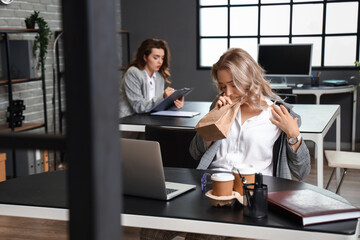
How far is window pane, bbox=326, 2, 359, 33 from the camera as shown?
601 cm

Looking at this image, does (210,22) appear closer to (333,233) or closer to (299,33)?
(299,33)

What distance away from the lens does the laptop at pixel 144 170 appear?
1774 mm

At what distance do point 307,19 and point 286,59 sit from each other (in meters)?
0.62

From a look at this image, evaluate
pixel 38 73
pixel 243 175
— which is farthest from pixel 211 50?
pixel 243 175

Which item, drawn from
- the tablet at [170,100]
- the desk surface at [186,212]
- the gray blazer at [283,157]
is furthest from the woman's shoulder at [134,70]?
the desk surface at [186,212]

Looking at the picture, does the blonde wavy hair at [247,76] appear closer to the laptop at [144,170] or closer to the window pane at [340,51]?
the laptop at [144,170]

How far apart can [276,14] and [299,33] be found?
0.36 meters

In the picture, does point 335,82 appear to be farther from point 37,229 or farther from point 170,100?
point 37,229

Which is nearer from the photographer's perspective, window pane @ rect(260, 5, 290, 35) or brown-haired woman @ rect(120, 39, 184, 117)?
brown-haired woman @ rect(120, 39, 184, 117)

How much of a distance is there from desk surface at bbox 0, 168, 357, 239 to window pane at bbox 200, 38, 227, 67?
4.65m

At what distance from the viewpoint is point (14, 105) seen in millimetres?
4754

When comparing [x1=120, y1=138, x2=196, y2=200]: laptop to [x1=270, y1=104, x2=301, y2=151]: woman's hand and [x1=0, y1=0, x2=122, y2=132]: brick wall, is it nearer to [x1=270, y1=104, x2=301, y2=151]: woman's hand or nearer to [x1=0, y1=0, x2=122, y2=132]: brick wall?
[x1=270, y1=104, x2=301, y2=151]: woman's hand

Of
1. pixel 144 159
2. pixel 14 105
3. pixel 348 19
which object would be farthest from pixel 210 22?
pixel 144 159

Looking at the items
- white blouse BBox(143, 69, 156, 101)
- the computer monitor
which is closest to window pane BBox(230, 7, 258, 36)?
the computer monitor
